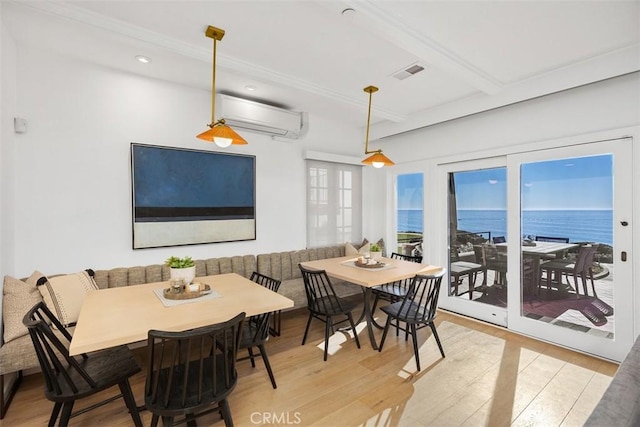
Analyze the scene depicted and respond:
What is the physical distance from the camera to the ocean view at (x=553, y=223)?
2.92 metres

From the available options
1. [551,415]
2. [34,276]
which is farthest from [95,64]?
[551,415]

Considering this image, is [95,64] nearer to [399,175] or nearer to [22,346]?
[22,346]

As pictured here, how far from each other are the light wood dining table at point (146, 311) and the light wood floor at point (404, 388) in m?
0.77

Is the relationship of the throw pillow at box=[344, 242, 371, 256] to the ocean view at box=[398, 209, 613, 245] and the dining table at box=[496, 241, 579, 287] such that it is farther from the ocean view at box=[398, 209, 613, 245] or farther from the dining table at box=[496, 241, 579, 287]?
the dining table at box=[496, 241, 579, 287]

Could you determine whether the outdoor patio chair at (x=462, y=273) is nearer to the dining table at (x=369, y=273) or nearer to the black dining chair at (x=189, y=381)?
the dining table at (x=369, y=273)

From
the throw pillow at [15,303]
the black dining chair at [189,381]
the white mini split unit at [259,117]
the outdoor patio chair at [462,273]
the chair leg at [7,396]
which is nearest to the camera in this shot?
the black dining chair at [189,381]

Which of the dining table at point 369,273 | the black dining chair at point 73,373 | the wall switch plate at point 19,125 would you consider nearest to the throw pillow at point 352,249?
the dining table at point 369,273

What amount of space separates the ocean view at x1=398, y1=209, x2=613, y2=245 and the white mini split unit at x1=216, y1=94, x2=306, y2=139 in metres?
2.65

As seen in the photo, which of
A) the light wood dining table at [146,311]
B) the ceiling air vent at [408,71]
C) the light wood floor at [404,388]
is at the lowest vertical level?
the light wood floor at [404,388]

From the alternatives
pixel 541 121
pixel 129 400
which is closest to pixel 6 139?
pixel 129 400

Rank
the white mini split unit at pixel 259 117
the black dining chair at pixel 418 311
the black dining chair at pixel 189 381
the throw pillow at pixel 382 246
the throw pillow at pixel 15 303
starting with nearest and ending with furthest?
1. the black dining chair at pixel 189 381
2. the throw pillow at pixel 15 303
3. the black dining chair at pixel 418 311
4. the white mini split unit at pixel 259 117
5. the throw pillow at pixel 382 246

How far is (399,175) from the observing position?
4.97 m

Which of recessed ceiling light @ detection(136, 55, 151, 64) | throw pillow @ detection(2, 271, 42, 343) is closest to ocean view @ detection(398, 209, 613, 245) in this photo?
recessed ceiling light @ detection(136, 55, 151, 64)

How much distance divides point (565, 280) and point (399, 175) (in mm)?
2610
